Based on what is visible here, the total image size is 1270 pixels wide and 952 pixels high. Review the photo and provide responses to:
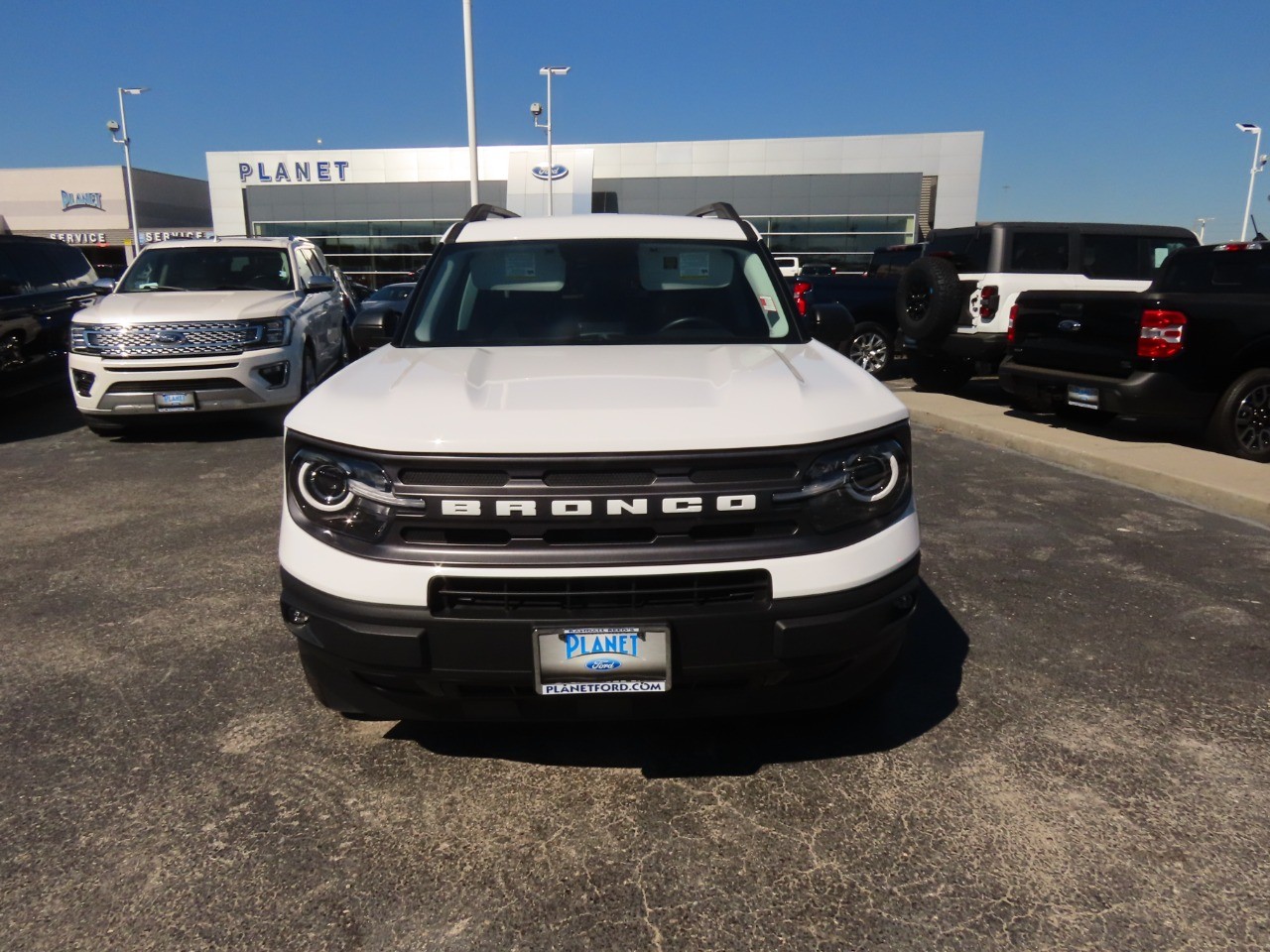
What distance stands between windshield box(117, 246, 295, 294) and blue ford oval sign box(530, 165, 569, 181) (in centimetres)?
2727

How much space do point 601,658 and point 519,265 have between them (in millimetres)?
2248

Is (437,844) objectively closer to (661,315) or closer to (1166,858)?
(1166,858)

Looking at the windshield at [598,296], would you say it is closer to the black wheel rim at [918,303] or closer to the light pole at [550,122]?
the black wheel rim at [918,303]

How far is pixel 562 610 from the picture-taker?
94.0 inches

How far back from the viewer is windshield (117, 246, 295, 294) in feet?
29.8

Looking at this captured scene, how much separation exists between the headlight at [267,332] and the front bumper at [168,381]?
0.35ft

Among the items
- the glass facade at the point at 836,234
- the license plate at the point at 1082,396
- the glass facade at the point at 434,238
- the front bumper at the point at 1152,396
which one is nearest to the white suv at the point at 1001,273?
the license plate at the point at 1082,396

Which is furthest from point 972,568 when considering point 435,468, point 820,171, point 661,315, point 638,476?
point 820,171

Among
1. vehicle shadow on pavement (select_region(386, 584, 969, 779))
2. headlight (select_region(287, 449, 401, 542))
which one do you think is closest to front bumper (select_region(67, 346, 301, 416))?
vehicle shadow on pavement (select_region(386, 584, 969, 779))

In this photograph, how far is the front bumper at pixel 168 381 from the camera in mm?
7977

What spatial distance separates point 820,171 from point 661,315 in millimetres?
41658

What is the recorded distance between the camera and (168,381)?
804 cm

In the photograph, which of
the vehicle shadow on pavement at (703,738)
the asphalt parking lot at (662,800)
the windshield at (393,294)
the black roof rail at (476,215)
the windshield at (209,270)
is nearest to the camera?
the asphalt parking lot at (662,800)

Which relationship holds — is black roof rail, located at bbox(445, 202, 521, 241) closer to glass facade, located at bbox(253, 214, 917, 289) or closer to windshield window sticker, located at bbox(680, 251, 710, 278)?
windshield window sticker, located at bbox(680, 251, 710, 278)
